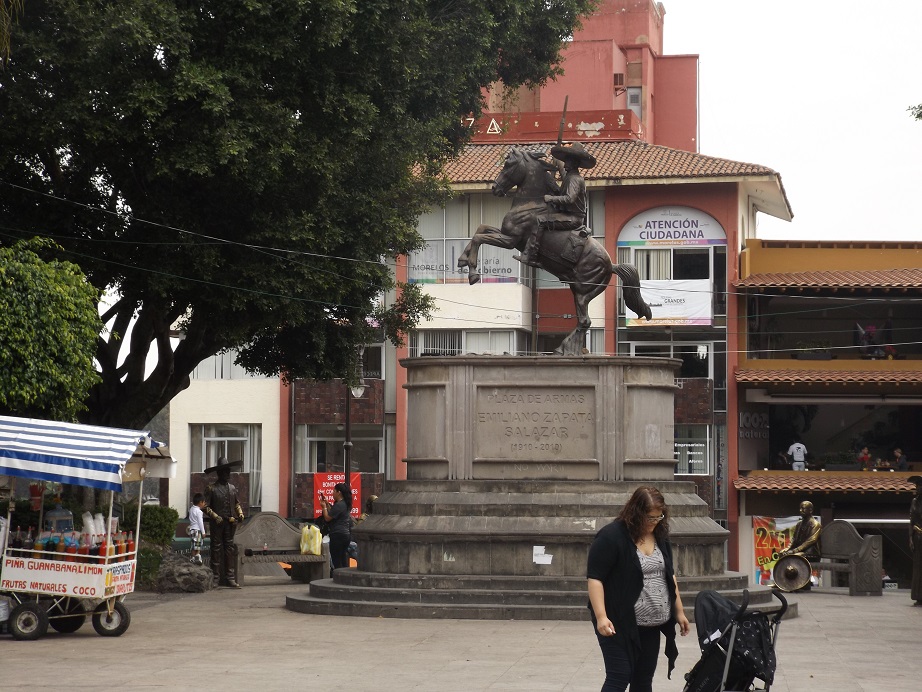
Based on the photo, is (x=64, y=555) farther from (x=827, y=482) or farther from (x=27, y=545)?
(x=827, y=482)

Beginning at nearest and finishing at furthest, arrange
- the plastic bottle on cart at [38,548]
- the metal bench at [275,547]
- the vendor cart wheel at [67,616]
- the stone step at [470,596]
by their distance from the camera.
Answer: the plastic bottle on cart at [38,548] < the vendor cart wheel at [67,616] < the stone step at [470,596] < the metal bench at [275,547]

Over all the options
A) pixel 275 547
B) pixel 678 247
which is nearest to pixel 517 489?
pixel 275 547

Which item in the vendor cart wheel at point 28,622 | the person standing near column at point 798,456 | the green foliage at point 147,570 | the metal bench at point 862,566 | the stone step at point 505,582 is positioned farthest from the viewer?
the person standing near column at point 798,456

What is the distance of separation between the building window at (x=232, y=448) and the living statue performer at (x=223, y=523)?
22599mm

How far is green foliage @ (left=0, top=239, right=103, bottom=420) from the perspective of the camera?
1727cm

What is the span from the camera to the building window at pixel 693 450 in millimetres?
42031

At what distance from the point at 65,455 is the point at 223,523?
8.26 metres

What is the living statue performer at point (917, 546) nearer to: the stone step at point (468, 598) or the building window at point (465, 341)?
the stone step at point (468, 598)

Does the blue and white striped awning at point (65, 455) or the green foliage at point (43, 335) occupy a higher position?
the green foliage at point (43, 335)

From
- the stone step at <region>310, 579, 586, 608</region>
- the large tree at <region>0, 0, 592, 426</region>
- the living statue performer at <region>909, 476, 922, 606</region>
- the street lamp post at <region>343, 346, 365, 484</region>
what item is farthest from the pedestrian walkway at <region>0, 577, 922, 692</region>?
the street lamp post at <region>343, 346, 365, 484</region>

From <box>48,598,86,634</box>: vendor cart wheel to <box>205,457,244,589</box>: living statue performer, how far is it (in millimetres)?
6883

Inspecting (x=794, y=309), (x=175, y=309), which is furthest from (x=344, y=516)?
(x=794, y=309)

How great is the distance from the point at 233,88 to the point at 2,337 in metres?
5.01

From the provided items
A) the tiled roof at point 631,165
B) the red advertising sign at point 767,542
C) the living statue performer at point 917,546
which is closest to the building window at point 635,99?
the tiled roof at point 631,165
